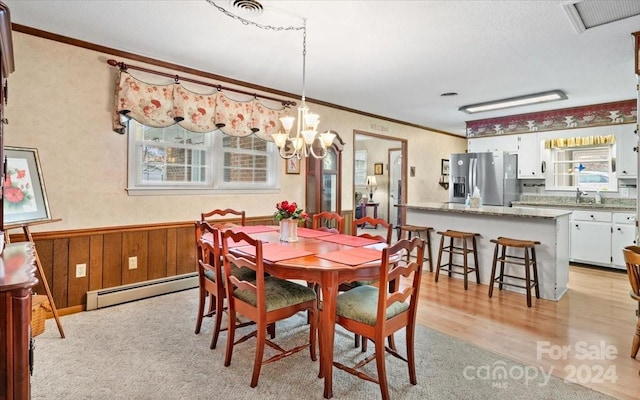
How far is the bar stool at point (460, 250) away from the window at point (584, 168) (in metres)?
2.75

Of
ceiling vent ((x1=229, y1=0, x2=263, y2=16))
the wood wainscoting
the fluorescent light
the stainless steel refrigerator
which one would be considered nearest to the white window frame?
the stainless steel refrigerator

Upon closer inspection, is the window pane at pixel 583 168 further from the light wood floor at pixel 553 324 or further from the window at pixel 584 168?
the light wood floor at pixel 553 324

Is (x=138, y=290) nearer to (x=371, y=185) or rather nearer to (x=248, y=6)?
(x=248, y=6)

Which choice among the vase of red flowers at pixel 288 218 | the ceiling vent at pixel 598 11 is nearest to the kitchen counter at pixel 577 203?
the ceiling vent at pixel 598 11

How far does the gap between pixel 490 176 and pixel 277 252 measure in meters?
4.94

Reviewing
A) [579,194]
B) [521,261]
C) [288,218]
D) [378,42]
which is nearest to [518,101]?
[579,194]

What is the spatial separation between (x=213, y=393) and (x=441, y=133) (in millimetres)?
7245

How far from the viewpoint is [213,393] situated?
6.47 feet

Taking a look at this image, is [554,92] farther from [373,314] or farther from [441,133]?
[373,314]

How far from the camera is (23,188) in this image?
2.59 meters

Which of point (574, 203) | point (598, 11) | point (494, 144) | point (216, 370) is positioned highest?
point (598, 11)

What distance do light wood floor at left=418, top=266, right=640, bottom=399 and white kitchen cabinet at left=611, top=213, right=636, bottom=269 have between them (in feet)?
2.19

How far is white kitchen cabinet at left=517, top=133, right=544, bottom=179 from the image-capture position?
5.96 m

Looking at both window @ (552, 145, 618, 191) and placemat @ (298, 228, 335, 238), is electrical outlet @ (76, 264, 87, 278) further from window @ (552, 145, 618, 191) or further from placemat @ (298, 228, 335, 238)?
window @ (552, 145, 618, 191)
